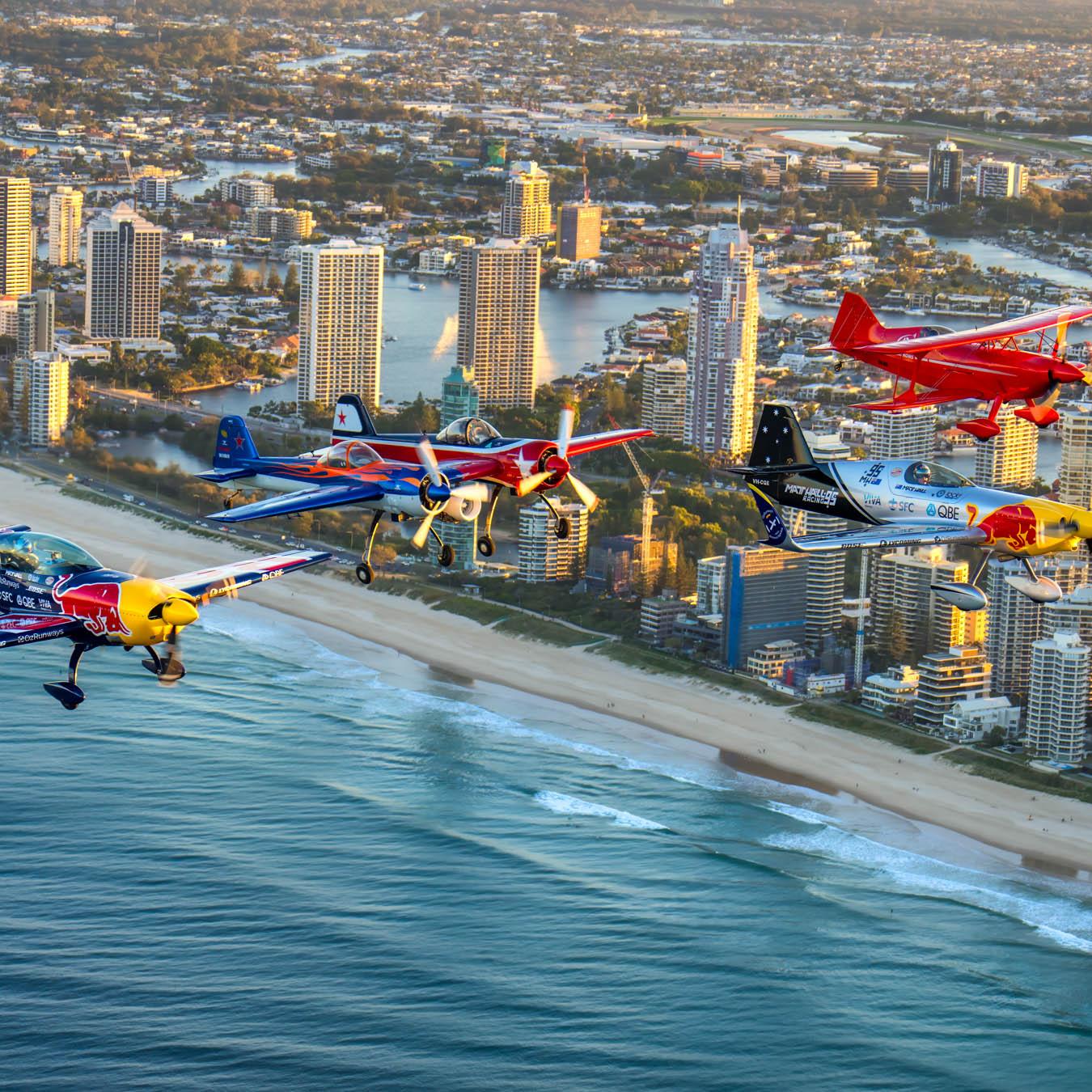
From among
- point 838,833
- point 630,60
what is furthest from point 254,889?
point 630,60

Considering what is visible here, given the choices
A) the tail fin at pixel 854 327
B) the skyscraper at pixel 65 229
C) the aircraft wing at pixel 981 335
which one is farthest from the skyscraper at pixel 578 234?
the aircraft wing at pixel 981 335

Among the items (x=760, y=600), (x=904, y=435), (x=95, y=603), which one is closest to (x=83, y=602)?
(x=95, y=603)

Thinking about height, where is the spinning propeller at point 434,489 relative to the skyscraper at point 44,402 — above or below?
above

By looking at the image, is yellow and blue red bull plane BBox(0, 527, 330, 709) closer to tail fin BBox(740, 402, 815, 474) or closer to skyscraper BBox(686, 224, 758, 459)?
tail fin BBox(740, 402, 815, 474)

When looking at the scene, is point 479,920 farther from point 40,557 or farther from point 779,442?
point 40,557

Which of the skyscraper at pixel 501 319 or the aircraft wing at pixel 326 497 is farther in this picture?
the skyscraper at pixel 501 319

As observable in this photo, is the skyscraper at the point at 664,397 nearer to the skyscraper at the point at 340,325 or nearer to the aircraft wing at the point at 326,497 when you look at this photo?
the skyscraper at the point at 340,325
